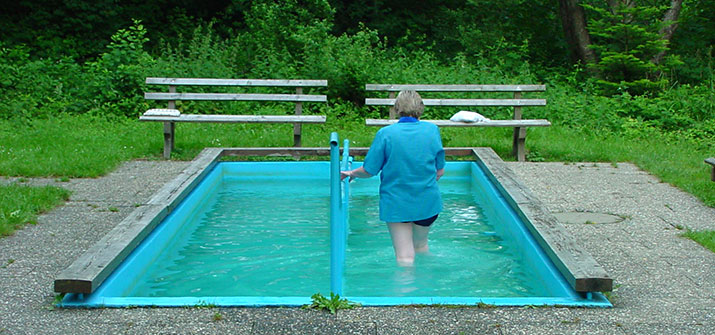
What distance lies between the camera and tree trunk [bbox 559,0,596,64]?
16031 millimetres

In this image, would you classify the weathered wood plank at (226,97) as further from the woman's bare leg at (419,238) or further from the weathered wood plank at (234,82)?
the woman's bare leg at (419,238)

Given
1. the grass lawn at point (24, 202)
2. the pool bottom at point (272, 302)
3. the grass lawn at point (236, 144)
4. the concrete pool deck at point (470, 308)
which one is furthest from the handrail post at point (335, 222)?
the grass lawn at point (236, 144)

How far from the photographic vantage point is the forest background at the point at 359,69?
10531 mm

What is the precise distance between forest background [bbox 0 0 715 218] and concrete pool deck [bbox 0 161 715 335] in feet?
3.47

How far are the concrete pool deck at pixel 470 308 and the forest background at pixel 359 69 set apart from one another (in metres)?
1.06

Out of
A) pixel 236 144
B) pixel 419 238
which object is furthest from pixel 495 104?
pixel 419 238

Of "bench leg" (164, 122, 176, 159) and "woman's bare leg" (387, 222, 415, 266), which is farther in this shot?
"bench leg" (164, 122, 176, 159)

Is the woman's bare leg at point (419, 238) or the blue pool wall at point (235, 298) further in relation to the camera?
the woman's bare leg at point (419, 238)

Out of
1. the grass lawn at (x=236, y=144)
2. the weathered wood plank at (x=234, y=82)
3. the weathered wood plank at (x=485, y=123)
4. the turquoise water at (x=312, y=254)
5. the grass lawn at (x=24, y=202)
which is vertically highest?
the weathered wood plank at (x=234, y=82)

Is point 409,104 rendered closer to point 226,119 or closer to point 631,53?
point 226,119

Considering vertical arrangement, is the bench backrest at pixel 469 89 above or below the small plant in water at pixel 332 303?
above

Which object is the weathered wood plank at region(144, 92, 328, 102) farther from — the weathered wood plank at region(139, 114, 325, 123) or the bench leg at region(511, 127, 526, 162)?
the bench leg at region(511, 127, 526, 162)

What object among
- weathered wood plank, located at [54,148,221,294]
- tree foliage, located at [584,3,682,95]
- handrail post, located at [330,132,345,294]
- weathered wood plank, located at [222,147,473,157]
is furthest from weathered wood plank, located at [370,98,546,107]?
handrail post, located at [330,132,345,294]

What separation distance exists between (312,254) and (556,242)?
73.6 inches
